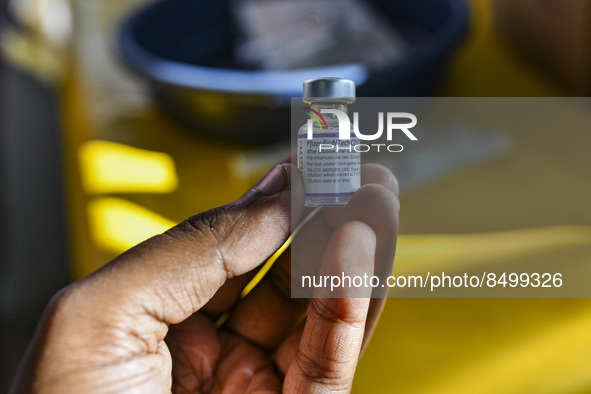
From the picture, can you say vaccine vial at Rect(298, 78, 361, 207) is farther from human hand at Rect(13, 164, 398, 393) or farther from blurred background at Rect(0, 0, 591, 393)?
blurred background at Rect(0, 0, 591, 393)

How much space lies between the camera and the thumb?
0.24 meters

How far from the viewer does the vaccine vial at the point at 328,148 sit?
235 mm

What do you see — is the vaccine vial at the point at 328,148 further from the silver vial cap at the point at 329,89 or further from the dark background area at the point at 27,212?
the dark background area at the point at 27,212

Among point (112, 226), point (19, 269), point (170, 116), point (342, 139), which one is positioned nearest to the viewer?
point (342, 139)

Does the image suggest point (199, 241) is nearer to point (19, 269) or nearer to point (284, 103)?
point (284, 103)

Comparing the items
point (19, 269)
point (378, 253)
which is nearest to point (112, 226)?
point (378, 253)

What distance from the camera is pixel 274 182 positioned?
0.26 m

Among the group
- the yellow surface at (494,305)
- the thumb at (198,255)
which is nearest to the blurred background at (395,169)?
the yellow surface at (494,305)

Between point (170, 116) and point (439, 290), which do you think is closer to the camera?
point (439, 290)

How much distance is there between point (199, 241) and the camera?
Result: 0.84ft

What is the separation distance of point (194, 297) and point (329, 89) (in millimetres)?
118

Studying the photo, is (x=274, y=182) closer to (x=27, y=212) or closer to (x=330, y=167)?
(x=330, y=167)

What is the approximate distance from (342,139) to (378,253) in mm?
59

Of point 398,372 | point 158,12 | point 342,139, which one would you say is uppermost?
point 158,12
